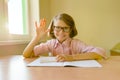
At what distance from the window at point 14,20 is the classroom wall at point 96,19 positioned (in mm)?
443

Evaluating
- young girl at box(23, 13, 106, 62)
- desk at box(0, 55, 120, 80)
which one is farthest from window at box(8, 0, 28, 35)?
desk at box(0, 55, 120, 80)

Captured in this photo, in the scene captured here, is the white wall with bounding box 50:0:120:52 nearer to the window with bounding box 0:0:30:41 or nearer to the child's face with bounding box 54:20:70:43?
the window with bounding box 0:0:30:41

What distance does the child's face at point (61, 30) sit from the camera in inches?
59.5

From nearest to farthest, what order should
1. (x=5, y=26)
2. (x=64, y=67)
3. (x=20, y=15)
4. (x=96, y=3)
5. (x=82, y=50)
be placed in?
(x=64, y=67)
(x=82, y=50)
(x=5, y=26)
(x=20, y=15)
(x=96, y=3)

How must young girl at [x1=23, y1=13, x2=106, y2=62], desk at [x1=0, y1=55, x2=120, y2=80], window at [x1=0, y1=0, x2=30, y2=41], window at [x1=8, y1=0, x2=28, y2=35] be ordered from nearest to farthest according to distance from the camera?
1. desk at [x1=0, y1=55, x2=120, y2=80]
2. young girl at [x1=23, y1=13, x2=106, y2=62]
3. window at [x1=0, y1=0, x2=30, y2=41]
4. window at [x1=8, y1=0, x2=28, y2=35]

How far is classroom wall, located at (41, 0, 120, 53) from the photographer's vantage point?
2406mm

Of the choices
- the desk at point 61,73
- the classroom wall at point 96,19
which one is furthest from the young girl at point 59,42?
the classroom wall at point 96,19

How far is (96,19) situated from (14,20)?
0.93m

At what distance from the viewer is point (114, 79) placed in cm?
83

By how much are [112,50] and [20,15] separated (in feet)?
3.63

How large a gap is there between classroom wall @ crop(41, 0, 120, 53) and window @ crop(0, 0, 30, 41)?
0.44 m

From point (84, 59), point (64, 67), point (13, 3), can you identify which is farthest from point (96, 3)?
point (64, 67)

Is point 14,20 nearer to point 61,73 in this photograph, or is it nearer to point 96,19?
point 96,19

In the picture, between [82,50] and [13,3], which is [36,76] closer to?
[82,50]
